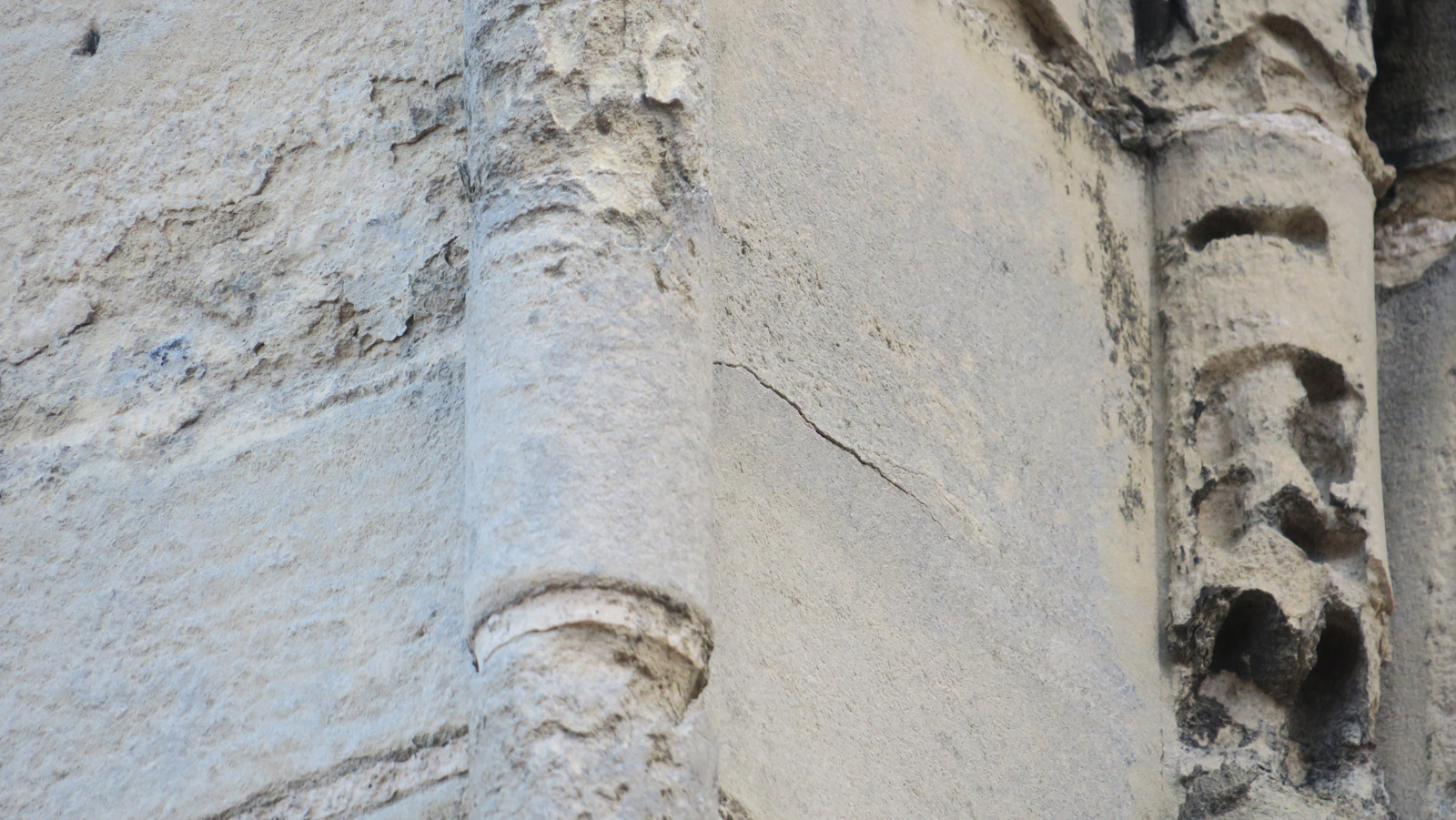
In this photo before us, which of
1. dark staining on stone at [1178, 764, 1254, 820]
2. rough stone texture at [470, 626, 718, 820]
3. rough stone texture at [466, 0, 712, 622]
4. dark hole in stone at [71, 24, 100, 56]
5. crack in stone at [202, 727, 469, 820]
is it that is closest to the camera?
rough stone texture at [470, 626, 718, 820]

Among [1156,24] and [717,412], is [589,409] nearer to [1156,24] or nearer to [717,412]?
[717,412]

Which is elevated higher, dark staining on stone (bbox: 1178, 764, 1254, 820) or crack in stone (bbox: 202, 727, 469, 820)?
crack in stone (bbox: 202, 727, 469, 820)

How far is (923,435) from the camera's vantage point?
→ 7.16 feet

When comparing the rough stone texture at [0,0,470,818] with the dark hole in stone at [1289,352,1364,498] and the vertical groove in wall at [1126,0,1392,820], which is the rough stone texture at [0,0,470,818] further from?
the dark hole in stone at [1289,352,1364,498]

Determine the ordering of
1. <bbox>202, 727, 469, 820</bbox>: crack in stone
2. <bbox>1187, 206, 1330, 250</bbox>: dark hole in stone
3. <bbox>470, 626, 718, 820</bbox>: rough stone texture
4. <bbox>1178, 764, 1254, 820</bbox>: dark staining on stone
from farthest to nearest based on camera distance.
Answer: <bbox>1187, 206, 1330, 250</bbox>: dark hole in stone < <bbox>1178, 764, 1254, 820</bbox>: dark staining on stone < <bbox>202, 727, 469, 820</bbox>: crack in stone < <bbox>470, 626, 718, 820</bbox>: rough stone texture

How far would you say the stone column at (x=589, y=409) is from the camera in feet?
5.04

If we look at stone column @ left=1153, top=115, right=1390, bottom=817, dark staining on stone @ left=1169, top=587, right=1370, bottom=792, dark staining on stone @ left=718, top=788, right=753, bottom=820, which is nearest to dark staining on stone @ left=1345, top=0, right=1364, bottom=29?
stone column @ left=1153, top=115, right=1390, bottom=817

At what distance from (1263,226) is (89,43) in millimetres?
1658

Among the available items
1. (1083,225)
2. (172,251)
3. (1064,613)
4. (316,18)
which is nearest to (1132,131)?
(1083,225)

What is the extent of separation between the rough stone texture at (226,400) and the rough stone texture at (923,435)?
32 centimetres

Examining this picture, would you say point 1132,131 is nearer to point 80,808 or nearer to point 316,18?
point 316,18

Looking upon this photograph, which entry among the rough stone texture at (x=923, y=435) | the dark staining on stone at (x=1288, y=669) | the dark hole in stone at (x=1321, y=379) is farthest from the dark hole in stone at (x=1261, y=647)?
the dark hole in stone at (x=1321, y=379)

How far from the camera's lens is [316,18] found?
2.30m

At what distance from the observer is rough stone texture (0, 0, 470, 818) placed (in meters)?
1.88
